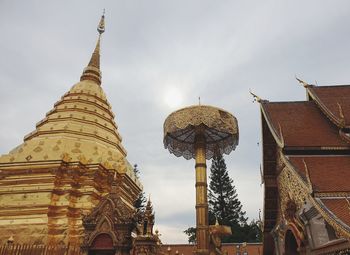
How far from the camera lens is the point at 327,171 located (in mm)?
7590

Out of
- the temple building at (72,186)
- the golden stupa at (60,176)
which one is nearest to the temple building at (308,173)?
the temple building at (72,186)

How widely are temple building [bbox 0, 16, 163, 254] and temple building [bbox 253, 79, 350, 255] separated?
3.46 metres

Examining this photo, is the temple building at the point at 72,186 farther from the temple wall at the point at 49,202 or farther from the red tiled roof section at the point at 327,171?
the red tiled roof section at the point at 327,171

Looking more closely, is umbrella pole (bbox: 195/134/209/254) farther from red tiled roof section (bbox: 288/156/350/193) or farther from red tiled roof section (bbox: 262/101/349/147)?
red tiled roof section (bbox: 288/156/350/193)

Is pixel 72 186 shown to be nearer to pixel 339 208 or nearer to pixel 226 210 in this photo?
pixel 339 208

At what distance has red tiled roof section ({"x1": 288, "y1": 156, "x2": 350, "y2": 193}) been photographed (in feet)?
22.3

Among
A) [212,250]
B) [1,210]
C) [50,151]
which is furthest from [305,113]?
[1,210]

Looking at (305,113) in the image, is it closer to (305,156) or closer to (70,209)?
(305,156)

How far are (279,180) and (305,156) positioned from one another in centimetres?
164

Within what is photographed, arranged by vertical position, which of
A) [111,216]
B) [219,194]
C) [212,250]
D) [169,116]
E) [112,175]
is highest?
[219,194]

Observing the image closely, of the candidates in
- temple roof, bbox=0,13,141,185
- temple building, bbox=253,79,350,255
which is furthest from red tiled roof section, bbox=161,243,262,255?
temple building, bbox=253,79,350,255

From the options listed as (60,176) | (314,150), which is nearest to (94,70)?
(60,176)

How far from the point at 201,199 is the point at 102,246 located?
296cm

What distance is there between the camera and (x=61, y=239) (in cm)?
1130
